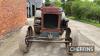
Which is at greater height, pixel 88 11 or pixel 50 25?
pixel 50 25

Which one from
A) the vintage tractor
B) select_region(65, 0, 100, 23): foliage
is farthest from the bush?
the vintage tractor

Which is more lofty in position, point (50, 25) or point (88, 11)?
point (50, 25)

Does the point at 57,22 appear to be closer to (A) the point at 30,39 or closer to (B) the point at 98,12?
(A) the point at 30,39

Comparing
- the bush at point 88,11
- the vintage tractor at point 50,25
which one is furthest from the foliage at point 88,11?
the vintage tractor at point 50,25

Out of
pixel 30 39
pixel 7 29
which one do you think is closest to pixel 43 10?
pixel 30 39

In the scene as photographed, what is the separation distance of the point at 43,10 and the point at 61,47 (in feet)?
6.20

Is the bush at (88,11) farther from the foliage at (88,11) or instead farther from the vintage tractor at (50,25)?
the vintage tractor at (50,25)

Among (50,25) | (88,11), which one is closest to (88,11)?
(88,11)

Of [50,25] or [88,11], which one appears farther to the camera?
[88,11]

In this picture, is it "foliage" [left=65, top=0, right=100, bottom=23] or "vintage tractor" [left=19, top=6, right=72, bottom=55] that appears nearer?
"vintage tractor" [left=19, top=6, right=72, bottom=55]

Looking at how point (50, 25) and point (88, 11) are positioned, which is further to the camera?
point (88, 11)

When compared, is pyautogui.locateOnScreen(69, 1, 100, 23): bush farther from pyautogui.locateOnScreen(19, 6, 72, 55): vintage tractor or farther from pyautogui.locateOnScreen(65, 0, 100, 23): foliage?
pyautogui.locateOnScreen(19, 6, 72, 55): vintage tractor

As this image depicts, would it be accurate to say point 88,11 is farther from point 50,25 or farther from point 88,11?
point 50,25

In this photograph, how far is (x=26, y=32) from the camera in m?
13.7
